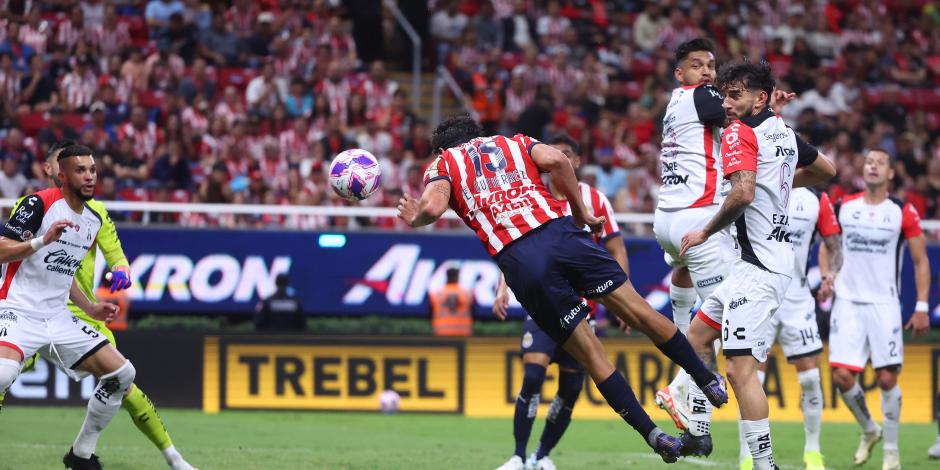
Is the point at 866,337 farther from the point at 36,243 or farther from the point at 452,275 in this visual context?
the point at 36,243

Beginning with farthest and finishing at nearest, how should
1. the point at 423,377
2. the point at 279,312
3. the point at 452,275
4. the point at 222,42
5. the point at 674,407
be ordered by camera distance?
1. the point at 222,42
2. the point at 452,275
3. the point at 279,312
4. the point at 423,377
5. the point at 674,407

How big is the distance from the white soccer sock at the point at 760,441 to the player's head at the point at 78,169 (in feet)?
16.4

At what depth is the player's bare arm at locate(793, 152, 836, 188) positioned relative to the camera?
9.11 meters

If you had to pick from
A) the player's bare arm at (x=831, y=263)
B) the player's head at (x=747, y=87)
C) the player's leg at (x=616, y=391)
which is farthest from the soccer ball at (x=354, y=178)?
the player's bare arm at (x=831, y=263)

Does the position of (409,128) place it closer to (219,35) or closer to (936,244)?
(219,35)

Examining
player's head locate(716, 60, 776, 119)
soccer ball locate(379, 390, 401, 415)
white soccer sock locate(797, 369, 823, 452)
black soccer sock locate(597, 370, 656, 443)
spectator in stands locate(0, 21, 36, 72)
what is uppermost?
spectator in stands locate(0, 21, 36, 72)

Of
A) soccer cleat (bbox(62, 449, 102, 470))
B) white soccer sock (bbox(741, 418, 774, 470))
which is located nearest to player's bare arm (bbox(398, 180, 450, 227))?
white soccer sock (bbox(741, 418, 774, 470))

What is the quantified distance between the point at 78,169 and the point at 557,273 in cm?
366

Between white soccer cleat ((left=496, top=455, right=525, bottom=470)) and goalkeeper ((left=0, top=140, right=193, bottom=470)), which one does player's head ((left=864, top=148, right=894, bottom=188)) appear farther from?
goalkeeper ((left=0, top=140, right=193, bottom=470))

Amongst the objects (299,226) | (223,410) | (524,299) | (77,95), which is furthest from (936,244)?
(77,95)

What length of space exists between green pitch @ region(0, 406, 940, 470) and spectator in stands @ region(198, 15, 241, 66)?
7728 mm

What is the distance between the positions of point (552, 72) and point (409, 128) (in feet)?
11.2

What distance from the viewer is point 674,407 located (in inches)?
353

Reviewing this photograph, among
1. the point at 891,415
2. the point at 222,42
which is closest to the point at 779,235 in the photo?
the point at 891,415
